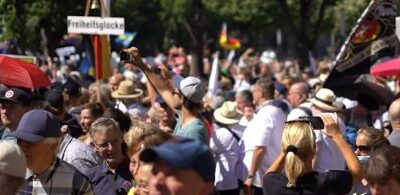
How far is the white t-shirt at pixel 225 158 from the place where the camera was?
32.6ft

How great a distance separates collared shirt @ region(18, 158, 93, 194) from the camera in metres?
5.55

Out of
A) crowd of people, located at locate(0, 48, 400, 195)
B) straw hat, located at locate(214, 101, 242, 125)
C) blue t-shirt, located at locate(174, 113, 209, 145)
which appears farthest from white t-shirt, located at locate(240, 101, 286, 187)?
blue t-shirt, located at locate(174, 113, 209, 145)

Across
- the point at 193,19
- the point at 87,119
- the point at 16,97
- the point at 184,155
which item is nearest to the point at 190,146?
the point at 184,155

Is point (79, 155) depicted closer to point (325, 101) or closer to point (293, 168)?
point (293, 168)

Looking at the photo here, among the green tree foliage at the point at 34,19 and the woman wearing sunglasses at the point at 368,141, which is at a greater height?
the woman wearing sunglasses at the point at 368,141

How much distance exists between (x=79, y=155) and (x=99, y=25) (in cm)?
526

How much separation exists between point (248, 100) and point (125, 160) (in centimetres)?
527

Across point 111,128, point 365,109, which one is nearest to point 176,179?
point 111,128

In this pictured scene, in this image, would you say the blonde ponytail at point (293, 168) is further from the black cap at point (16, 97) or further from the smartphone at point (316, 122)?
the black cap at point (16, 97)

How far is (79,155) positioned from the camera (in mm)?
6770

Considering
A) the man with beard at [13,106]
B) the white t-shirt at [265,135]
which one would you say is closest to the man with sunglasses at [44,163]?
the man with beard at [13,106]

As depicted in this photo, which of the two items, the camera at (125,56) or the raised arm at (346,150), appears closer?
the raised arm at (346,150)

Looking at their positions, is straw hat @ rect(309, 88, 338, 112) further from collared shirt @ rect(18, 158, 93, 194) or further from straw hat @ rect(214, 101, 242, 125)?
collared shirt @ rect(18, 158, 93, 194)

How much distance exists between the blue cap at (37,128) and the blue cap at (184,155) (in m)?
1.86
